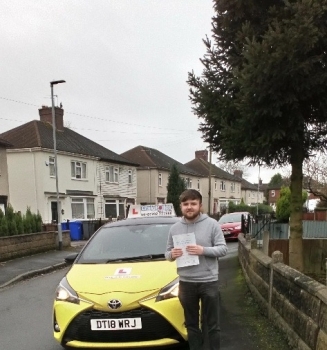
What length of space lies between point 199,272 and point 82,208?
29.5 metres

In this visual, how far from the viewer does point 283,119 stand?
28.1ft

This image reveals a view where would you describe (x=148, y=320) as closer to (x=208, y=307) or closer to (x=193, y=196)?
(x=208, y=307)

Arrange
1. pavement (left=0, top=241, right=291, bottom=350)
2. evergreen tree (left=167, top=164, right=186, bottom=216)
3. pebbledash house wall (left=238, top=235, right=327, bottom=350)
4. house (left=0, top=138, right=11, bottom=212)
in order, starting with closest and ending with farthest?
1. pebbledash house wall (left=238, top=235, right=327, bottom=350)
2. pavement (left=0, top=241, right=291, bottom=350)
3. house (left=0, top=138, right=11, bottom=212)
4. evergreen tree (left=167, top=164, right=186, bottom=216)

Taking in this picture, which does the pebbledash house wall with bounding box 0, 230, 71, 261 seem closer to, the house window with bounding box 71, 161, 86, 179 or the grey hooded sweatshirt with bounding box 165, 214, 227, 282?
the grey hooded sweatshirt with bounding box 165, 214, 227, 282

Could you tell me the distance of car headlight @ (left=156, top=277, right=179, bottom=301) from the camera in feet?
14.1

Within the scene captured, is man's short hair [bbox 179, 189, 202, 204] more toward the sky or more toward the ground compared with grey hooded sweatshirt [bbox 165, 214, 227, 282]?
more toward the sky

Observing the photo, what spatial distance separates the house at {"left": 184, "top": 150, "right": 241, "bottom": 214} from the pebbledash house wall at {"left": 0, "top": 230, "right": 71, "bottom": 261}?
4032cm

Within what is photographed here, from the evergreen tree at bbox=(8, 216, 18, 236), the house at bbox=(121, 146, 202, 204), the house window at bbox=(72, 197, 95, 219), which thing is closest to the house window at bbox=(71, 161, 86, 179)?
the house window at bbox=(72, 197, 95, 219)

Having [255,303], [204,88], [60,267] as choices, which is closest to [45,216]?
[60,267]

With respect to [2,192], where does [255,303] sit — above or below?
below

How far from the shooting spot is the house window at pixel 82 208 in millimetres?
31484

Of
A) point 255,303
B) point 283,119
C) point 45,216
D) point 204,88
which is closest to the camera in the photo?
point 255,303

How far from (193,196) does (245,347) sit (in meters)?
2.00

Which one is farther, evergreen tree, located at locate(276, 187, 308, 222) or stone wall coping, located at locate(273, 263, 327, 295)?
evergreen tree, located at locate(276, 187, 308, 222)
